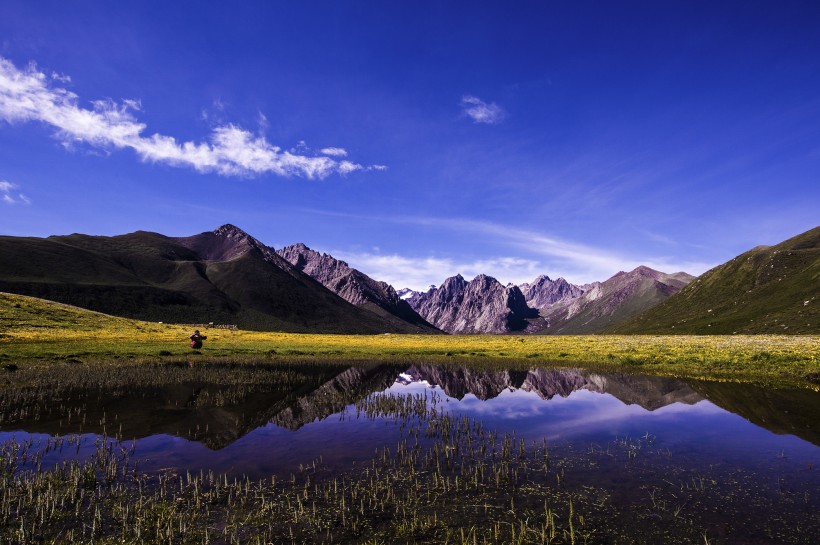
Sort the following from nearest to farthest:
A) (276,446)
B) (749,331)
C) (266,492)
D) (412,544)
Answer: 1. (412,544)
2. (266,492)
3. (276,446)
4. (749,331)

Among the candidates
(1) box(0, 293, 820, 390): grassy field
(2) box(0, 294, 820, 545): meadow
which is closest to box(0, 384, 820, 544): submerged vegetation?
(2) box(0, 294, 820, 545): meadow

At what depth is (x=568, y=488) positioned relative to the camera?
1548cm

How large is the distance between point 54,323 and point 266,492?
95753 millimetres

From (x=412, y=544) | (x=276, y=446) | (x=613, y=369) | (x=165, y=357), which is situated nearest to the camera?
(x=412, y=544)

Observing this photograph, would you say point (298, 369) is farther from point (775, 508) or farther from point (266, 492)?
point (775, 508)

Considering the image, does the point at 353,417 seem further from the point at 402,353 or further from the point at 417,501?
the point at 402,353

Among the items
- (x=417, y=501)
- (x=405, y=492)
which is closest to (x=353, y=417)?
(x=405, y=492)

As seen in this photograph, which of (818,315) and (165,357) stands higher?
(818,315)

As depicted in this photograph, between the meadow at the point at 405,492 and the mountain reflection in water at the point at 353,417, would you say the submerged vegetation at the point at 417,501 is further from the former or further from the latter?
the mountain reflection in water at the point at 353,417

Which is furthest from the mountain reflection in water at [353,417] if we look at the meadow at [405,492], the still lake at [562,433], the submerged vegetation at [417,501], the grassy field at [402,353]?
the grassy field at [402,353]

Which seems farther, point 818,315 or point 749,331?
point 749,331

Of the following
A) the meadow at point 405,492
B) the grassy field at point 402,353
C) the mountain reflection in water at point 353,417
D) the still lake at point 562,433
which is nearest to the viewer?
the meadow at point 405,492

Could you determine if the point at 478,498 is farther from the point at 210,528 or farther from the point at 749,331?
the point at 749,331

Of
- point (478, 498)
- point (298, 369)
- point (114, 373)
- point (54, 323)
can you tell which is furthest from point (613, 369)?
point (54, 323)
